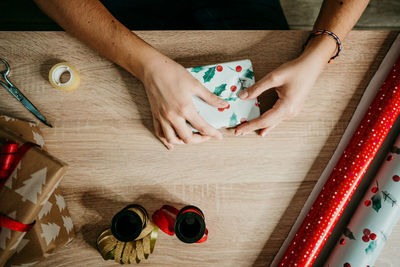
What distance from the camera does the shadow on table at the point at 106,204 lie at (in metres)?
0.73

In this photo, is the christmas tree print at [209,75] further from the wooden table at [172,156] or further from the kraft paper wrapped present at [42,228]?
the kraft paper wrapped present at [42,228]

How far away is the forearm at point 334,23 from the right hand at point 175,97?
354mm

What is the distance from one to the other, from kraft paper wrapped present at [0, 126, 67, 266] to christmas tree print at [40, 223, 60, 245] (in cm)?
7

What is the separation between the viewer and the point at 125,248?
679 millimetres

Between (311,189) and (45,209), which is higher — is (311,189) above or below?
above

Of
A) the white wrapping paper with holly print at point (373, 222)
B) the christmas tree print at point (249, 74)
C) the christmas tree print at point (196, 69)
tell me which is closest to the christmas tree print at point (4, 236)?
the christmas tree print at point (196, 69)

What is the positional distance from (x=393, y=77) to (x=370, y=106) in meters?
0.12

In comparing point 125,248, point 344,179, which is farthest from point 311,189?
point 125,248

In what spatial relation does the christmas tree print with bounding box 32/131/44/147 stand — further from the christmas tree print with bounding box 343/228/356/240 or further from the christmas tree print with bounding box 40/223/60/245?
the christmas tree print with bounding box 343/228/356/240

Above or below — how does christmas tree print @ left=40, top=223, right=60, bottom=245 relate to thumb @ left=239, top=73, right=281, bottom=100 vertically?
below

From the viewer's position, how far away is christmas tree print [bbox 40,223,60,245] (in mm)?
606

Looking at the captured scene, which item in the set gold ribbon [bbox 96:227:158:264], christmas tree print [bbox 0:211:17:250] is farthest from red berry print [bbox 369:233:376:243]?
christmas tree print [bbox 0:211:17:250]

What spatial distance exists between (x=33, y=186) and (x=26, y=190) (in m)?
0.02

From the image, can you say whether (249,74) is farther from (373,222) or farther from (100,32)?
(373,222)
